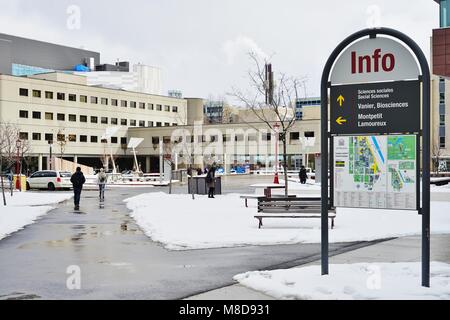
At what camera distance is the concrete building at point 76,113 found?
8525 centimetres

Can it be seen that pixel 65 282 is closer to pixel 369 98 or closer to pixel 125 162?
pixel 369 98

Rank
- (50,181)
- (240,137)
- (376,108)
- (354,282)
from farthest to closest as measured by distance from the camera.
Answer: (240,137) < (50,181) < (376,108) < (354,282)

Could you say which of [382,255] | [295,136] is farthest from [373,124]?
[295,136]

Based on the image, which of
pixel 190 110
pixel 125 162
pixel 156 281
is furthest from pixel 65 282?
pixel 190 110

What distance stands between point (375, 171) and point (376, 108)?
0.94m

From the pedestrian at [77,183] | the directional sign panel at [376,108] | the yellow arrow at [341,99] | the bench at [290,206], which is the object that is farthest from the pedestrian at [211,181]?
Result: the yellow arrow at [341,99]

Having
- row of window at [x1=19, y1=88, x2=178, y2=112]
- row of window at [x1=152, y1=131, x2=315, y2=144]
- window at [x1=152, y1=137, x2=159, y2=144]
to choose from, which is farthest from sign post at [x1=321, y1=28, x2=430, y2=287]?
window at [x1=152, y1=137, x2=159, y2=144]

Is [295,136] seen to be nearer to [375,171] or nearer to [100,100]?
[100,100]

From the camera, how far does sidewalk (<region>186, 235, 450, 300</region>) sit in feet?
24.7

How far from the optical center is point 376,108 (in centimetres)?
829

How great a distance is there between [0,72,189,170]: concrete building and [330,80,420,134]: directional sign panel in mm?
71523

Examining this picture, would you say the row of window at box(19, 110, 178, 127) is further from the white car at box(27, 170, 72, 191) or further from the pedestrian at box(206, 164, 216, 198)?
the pedestrian at box(206, 164, 216, 198)

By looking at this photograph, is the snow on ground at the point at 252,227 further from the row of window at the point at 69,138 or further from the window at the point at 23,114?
the window at the point at 23,114

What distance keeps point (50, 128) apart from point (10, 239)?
78.7 m
